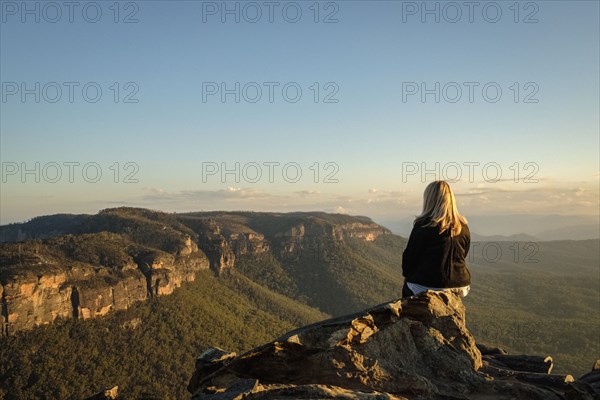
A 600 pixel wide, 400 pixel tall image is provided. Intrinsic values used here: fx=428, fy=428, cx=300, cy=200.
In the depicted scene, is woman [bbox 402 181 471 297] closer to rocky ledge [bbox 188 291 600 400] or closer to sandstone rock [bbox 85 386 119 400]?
rocky ledge [bbox 188 291 600 400]

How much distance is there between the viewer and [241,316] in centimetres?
10069

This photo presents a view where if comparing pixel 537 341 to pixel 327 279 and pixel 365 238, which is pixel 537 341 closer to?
pixel 327 279

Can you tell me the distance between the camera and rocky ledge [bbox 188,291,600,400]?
8422mm

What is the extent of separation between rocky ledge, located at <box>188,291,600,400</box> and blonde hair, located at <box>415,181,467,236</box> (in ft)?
5.76

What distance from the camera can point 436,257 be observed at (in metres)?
10.3

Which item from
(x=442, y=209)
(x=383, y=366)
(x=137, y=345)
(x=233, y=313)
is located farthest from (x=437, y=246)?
(x=233, y=313)

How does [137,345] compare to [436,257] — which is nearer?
[436,257]

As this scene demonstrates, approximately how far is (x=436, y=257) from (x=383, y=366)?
294 cm

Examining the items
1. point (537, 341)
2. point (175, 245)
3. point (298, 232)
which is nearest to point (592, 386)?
point (537, 341)

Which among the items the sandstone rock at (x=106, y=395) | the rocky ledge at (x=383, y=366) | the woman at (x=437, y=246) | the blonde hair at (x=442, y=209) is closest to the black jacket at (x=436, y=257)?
the woman at (x=437, y=246)

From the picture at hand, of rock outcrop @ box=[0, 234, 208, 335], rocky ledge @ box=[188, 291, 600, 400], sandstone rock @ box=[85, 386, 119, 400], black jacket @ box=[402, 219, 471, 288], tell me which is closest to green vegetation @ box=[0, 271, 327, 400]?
rock outcrop @ box=[0, 234, 208, 335]

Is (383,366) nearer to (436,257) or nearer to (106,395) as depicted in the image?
(436,257)

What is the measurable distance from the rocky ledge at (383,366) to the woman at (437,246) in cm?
42

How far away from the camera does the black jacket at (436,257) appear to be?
10.2 meters
